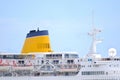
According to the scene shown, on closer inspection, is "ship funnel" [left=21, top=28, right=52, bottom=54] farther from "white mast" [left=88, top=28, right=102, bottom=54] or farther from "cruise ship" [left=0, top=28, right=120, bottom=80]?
"white mast" [left=88, top=28, right=102, bottom=54]

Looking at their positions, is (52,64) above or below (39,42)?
below

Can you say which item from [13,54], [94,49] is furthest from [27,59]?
[94,49]

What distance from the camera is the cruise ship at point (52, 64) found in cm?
7681

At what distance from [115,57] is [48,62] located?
6.77 metres

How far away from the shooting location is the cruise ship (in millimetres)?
76812

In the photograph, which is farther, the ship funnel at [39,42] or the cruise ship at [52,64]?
the ship funnel at [39,42]

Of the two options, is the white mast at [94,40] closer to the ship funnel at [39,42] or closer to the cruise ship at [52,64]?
the cruise ship at [52,64]

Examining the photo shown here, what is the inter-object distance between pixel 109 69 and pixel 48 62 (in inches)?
256

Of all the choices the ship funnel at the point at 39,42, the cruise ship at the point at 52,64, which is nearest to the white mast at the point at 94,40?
the cruise ship at the point at 52,64

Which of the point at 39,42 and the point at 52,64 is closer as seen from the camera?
the point at 52,64

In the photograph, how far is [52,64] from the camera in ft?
259

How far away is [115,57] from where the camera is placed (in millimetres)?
78000

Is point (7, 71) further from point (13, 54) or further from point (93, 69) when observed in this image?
point (93, 69)

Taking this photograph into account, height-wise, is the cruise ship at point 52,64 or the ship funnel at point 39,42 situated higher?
the ship funnel at point 39,42
